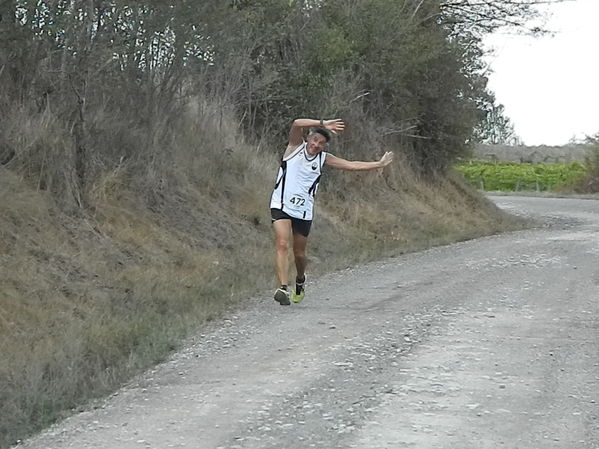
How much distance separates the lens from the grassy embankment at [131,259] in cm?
756

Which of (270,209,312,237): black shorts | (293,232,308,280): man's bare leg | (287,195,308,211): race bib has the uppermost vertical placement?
(287,195,308,211): race bib

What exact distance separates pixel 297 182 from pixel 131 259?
2491 mm

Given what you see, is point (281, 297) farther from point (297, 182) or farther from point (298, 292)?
point (297, 182)

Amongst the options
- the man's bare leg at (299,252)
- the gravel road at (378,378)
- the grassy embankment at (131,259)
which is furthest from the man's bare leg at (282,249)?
the grassy embankment at (131,259)

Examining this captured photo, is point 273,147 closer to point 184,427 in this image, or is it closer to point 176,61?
point 176,61

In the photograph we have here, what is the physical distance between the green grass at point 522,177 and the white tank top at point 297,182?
48263mm

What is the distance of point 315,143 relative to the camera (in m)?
10.4

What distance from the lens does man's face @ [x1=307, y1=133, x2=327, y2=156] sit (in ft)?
34.1

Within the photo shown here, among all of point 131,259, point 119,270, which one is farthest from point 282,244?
point 131,259

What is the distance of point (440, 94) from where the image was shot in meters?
26.1

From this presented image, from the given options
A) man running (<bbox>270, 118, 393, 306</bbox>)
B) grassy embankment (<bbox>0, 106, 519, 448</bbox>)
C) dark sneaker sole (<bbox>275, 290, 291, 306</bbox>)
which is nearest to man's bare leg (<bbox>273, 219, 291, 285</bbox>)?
man running (<bbox>270, 118, 393, 306</bbox>)

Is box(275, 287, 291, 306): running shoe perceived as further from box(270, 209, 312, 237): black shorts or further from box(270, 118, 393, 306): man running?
box(270, 209, 312, 237): black shorts

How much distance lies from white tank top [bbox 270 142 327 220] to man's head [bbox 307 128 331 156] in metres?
0.07

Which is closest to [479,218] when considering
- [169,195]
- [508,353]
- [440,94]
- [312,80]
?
[440,94]
